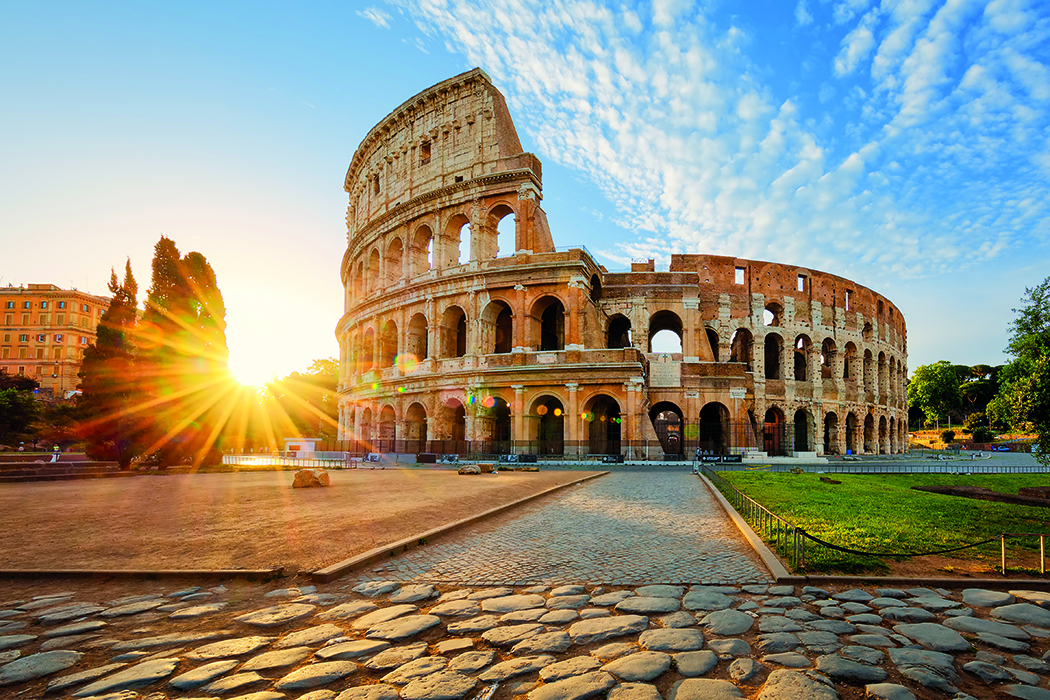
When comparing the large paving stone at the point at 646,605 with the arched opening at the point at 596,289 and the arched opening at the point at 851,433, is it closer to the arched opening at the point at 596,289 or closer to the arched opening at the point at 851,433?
the arched opening at the point at 596,289

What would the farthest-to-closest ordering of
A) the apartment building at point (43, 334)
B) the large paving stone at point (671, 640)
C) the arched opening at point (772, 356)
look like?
1. the apartment building at point (43, 334)
2. the arched opening at point (772, 356)
3. the large paving stone at point (671, 640)

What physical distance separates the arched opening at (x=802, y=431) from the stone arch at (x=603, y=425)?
16.6m

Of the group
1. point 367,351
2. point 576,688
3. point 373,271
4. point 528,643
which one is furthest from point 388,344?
point 576,688

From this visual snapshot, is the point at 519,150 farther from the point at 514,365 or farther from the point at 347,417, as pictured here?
the point at 347,417

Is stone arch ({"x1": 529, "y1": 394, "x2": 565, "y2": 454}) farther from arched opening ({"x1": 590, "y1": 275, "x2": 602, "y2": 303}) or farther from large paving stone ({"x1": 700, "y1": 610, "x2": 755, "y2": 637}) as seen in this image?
large paving stone ({"x1": 700, "y1": 610, "x2": 755, "y2": 637})

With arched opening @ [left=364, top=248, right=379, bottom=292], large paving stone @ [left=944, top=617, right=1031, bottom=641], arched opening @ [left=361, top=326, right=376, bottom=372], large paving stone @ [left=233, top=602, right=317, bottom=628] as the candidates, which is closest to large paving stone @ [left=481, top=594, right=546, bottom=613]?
large paving stone @ [left=233, top=602, right=317, bottom=628]

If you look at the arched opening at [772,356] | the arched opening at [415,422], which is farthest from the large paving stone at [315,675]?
the arched opening at [772,356]

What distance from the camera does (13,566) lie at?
19.5ft

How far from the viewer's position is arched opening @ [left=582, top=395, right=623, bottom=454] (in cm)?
2964

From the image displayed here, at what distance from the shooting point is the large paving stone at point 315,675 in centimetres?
310

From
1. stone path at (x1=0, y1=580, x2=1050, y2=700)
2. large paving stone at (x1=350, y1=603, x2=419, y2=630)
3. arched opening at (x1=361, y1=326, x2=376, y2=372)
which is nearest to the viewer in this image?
stone path at (x1=0, y1=580, x2=1050, y2=700)

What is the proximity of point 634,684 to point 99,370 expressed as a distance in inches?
1066

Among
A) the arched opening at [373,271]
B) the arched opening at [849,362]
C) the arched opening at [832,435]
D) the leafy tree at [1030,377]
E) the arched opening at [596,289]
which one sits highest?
the arched opening at [373,271]

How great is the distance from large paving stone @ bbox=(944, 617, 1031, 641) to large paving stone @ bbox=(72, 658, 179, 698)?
18.1ft
